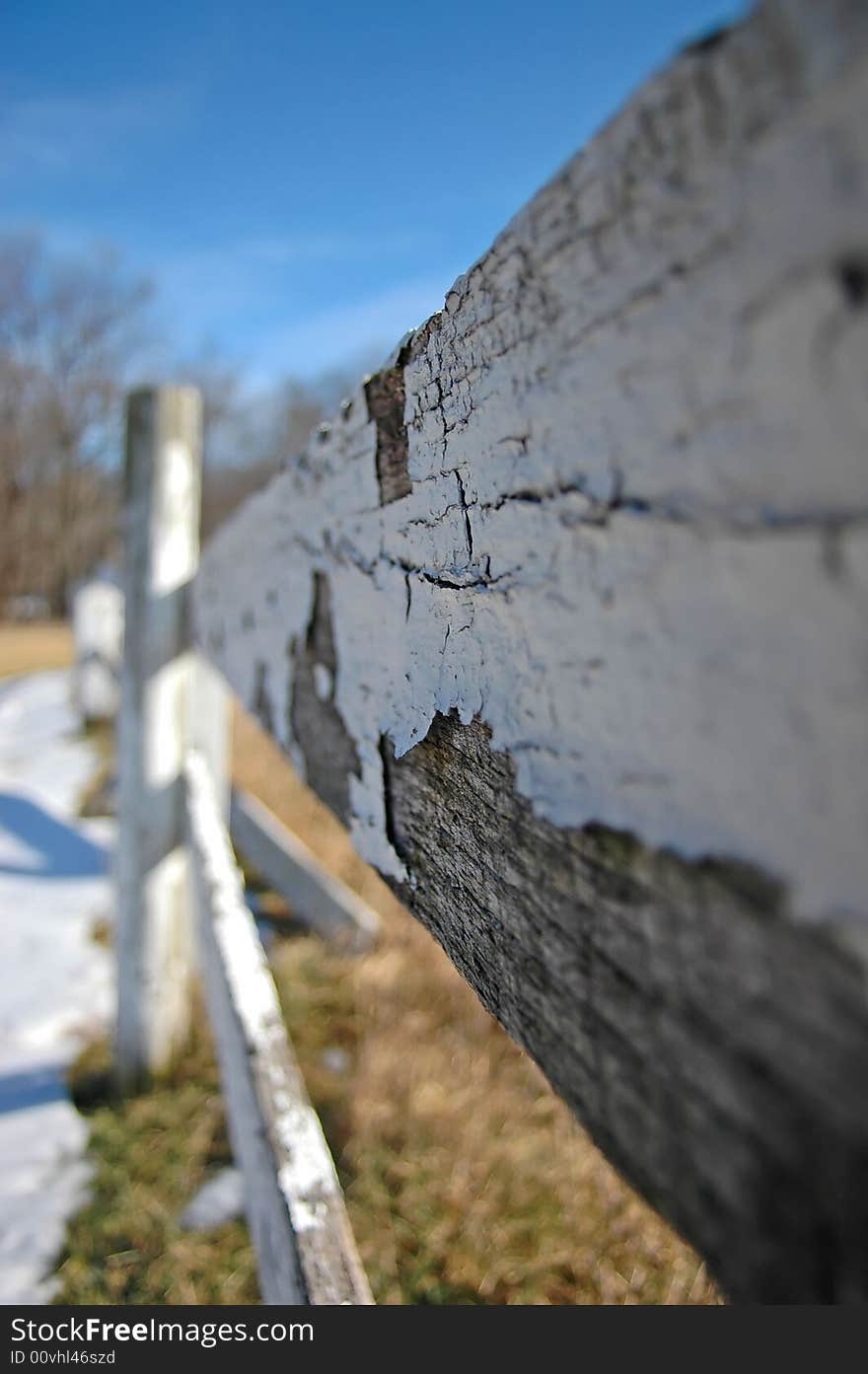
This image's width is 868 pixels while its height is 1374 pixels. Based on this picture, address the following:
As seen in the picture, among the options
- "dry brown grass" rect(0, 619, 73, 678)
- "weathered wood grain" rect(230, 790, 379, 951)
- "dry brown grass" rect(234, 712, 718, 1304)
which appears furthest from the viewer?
"dry brown grass" rect(0, 619, 73, 678)

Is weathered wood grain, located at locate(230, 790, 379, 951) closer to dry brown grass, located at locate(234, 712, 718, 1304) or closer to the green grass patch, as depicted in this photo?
dry brown grass, located at locate(234, 712, 718, 1304)

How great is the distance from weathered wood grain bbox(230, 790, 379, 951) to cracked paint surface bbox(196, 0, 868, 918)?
2.72 m

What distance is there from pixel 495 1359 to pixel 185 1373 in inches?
18.8

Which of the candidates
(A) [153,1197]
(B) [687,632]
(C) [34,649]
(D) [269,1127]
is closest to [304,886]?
(A) [153,1197]

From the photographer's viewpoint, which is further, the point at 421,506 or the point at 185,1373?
the point at 185,1373

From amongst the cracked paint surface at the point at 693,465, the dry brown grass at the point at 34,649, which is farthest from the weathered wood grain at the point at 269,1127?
the dry brown grass at the point at 34,649

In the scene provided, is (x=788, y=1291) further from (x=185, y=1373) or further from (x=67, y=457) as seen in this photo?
(x=67, y=457)

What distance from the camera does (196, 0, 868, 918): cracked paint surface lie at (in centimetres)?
17

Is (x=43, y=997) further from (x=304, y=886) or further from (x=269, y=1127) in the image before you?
(x=269, y=1127)

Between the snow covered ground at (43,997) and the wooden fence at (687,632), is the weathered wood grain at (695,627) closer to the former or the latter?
the wooden fence at (687,632)

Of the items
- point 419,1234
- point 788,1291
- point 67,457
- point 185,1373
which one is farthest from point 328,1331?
point 67,457

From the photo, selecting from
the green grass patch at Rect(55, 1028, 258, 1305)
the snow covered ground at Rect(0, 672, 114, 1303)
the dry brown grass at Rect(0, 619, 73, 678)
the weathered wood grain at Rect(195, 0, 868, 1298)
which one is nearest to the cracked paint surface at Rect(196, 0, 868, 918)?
the weathered wood grain at Rect(195, 0, 868, 1298)

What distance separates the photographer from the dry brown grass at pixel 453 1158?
1.53 meters

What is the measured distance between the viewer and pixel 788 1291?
21 centimetres
